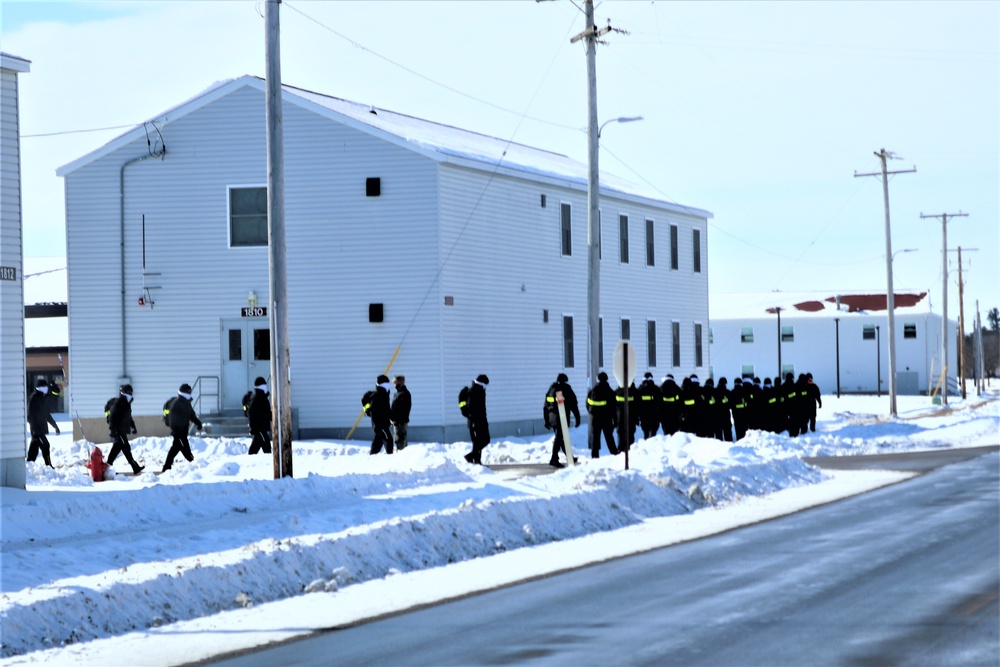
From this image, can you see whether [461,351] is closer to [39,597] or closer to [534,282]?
[534,282]

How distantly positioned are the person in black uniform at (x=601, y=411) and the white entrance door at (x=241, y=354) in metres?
9.48

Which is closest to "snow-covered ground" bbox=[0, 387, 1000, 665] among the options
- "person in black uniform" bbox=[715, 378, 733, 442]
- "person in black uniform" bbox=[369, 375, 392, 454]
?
"person in black uniform" bbox=[369, 375, 392, 454]

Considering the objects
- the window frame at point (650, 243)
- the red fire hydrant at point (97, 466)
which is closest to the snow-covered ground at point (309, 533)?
the red fire hydrant at point (97, 466)

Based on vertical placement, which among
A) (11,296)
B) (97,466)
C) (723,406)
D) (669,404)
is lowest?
(97,466)

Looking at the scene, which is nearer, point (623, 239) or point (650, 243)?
point (623, 239)

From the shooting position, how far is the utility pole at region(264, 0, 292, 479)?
66.0 ft

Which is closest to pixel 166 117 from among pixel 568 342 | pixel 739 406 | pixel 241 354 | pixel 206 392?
pixel 241 354

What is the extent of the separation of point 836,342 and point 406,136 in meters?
58.5

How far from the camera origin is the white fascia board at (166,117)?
33812 millimetres

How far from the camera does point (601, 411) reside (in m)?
27.6

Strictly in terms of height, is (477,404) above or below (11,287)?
below

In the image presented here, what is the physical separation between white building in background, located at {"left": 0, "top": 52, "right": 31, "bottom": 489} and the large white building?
14.0 meters

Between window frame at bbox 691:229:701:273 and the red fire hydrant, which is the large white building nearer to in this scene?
the red fire hydrant

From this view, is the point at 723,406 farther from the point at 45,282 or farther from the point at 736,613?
the point at 45,282
